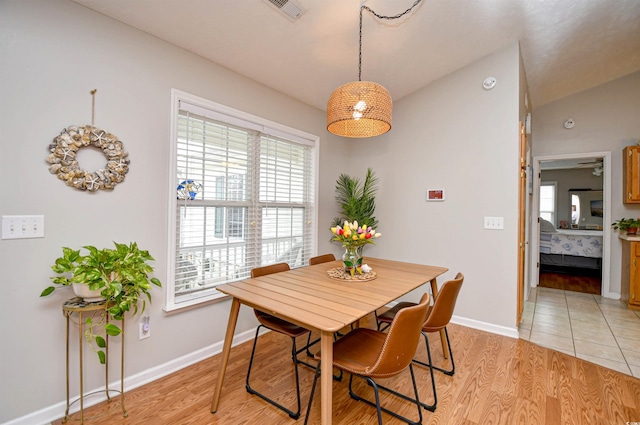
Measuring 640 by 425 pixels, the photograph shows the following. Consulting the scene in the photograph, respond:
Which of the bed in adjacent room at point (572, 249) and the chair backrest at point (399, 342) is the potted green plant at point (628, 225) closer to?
the bed in adjacent room at point (572, 249)

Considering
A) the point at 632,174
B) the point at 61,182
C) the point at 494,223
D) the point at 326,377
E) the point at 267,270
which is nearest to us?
the point at 326,377

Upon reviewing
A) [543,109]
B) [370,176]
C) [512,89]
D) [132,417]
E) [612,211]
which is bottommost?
[132,417]

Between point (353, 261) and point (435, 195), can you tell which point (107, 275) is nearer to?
point (353, 261)

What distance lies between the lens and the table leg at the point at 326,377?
1261 millimetres

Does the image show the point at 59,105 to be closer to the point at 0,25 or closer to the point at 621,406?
the point at 0,25

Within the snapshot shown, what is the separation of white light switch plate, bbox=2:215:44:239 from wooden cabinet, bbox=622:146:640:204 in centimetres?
607

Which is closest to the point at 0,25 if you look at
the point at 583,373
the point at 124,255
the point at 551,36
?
the point at 124,255

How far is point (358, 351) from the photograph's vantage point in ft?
5.25

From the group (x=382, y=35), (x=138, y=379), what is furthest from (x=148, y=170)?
(x=382, y=35)

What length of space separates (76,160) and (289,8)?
1748 millimetres

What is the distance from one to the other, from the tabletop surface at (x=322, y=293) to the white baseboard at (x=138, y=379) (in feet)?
3.07

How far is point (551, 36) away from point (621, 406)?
124 inches

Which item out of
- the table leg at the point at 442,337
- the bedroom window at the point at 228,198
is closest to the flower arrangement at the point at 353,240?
the table leg at the point at 442,337

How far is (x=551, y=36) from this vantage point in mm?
2770
